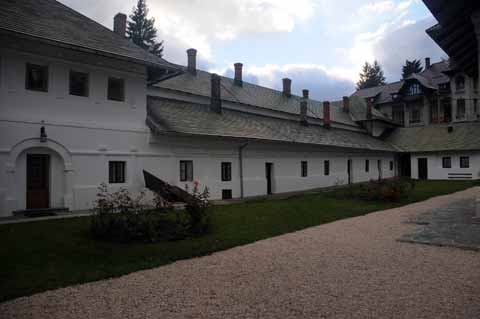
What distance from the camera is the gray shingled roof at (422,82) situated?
48781 millimetres

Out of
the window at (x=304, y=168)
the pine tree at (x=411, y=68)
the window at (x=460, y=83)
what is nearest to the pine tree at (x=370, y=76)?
the pine tree at (x=411, y=68)

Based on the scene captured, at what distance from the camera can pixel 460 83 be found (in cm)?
4606

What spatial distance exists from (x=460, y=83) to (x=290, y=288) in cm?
4992

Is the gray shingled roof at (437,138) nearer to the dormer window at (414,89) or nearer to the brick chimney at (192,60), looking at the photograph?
the dormer window at (414,89)

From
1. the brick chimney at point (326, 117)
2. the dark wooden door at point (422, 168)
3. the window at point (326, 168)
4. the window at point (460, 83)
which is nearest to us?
the window at point (326, 168)

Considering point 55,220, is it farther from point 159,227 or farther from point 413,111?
point 413,111

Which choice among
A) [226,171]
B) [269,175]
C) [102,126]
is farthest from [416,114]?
[102,126]

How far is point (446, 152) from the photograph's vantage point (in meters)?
35.5

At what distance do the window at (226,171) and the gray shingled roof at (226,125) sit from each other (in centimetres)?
166

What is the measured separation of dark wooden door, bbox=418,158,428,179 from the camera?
37312 mm

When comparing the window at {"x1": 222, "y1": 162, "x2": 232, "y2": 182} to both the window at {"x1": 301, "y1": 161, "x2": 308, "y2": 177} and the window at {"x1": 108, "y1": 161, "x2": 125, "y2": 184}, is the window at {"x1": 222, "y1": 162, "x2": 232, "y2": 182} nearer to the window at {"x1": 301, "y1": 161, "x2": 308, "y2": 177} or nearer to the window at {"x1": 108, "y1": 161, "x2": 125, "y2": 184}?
the window at {"x1": 108, "y1": 161, "x2": 125, "y2": 184}

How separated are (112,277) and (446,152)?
36710 millimetres

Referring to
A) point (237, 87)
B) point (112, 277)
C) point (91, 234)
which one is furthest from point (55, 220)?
point (237, 87)

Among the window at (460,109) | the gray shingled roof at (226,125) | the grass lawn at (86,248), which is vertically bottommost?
the grass lawn at (86,248)
